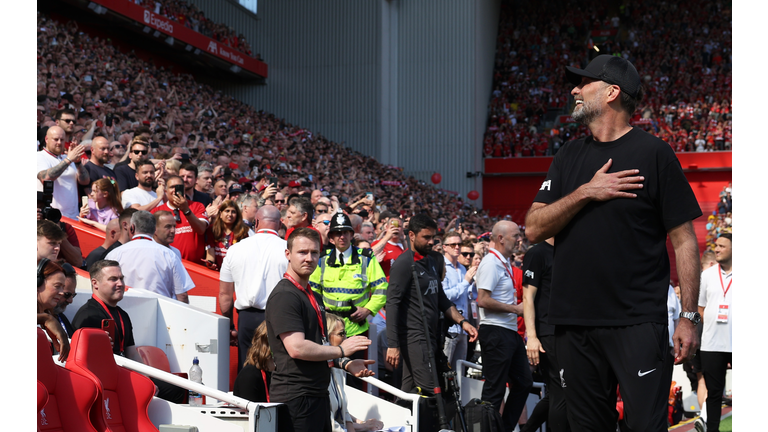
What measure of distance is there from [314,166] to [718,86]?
16.8 m

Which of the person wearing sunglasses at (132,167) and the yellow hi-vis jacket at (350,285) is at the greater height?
the person wearing sunglasses at (132,167)

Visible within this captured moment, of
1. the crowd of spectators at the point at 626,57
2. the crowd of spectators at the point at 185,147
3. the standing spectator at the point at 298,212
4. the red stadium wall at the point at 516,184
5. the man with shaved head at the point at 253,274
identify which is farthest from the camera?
the crowd of spectators at the point at 626,57

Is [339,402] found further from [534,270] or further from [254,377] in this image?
[534,270]

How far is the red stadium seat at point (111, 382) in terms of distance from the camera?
12.0 ft

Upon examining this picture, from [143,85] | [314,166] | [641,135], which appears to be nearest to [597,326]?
[641,135]

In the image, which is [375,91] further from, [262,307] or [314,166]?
[262,307]

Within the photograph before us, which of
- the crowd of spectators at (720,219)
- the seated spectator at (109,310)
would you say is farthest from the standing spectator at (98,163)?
the crowd of spectators at (720,219)

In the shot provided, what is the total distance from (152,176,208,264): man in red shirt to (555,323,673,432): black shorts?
4.58m

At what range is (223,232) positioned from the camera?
7.43 metres

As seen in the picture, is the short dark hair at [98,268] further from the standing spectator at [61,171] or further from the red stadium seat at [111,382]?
the standing spectator at [61,171]

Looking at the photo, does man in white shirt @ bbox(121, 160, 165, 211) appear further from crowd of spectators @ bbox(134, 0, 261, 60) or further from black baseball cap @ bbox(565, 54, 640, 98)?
crowd of spectators @ bbox(134, 0, 261, 60)

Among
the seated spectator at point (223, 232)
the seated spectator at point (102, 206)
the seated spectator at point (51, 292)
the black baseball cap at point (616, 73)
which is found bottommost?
the seated spectator at point (51, 292)

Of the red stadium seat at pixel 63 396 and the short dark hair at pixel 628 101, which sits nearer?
the short dark hair at pixel 628 101

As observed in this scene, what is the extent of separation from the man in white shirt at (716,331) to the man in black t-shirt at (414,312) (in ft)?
6.90
